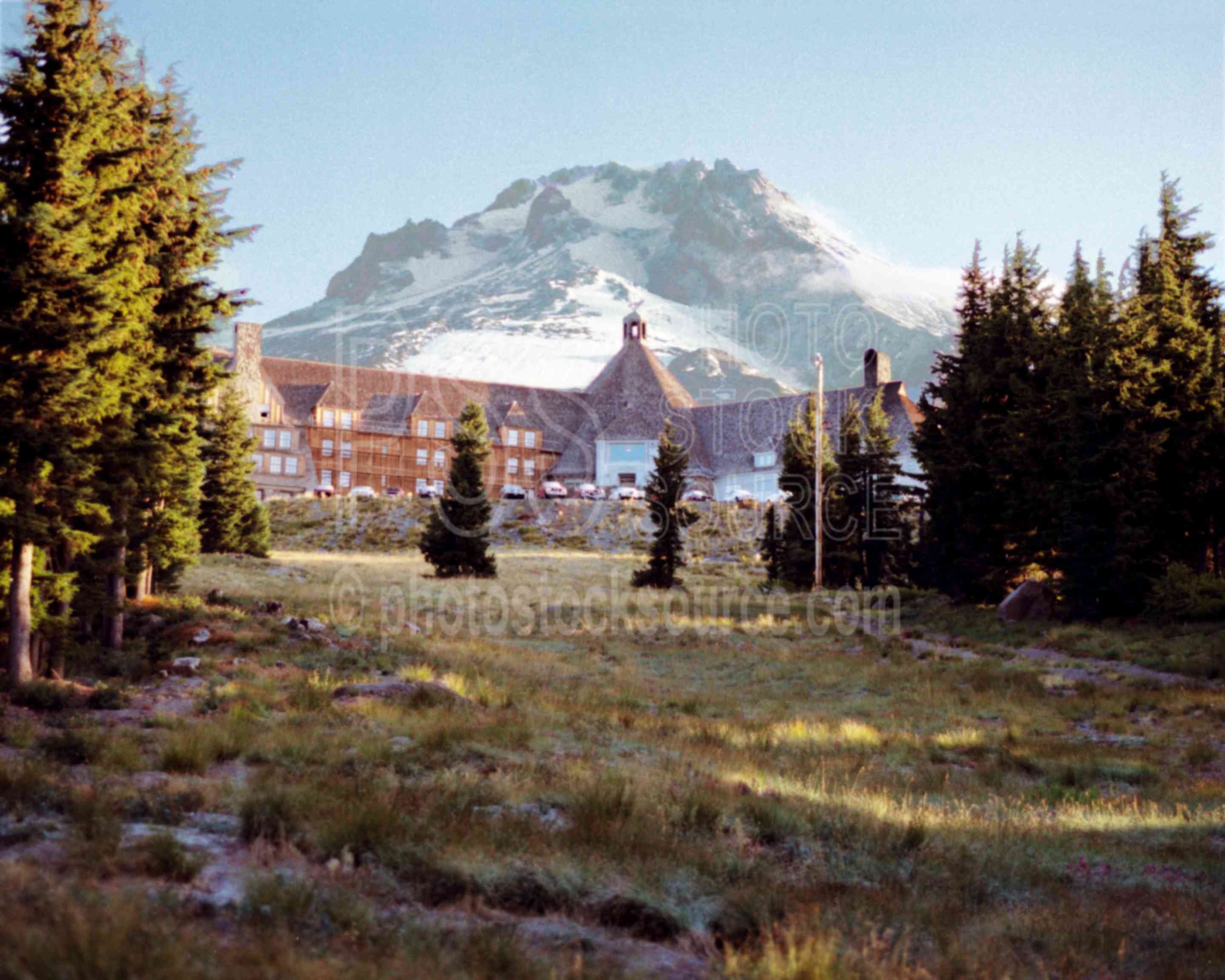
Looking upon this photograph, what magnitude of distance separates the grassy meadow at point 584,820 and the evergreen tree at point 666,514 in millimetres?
20847

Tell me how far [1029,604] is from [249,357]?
221 ft

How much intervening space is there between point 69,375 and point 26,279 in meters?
1.55

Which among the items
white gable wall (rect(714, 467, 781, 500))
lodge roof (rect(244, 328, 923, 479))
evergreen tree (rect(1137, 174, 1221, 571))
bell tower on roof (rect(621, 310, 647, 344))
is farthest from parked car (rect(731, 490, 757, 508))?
evergreen tree (rect(1137, 174, 1221, 571))

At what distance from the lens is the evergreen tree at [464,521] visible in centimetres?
4356

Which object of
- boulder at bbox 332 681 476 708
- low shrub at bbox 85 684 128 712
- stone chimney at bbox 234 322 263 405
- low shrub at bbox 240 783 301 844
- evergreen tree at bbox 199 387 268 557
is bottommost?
boulder at bbox 332 681 476 708

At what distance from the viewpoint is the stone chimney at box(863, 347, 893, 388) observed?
8138 centimetres

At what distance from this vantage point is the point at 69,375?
1433 centimetres

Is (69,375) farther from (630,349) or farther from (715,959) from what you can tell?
(630,349)

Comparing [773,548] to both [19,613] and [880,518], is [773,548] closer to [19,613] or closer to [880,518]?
[880,518]

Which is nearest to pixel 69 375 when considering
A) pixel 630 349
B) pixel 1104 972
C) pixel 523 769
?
pixel 523 769

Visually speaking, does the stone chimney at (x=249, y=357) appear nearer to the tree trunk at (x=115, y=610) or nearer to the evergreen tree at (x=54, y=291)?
the tree trunk at (x=115, y=610)

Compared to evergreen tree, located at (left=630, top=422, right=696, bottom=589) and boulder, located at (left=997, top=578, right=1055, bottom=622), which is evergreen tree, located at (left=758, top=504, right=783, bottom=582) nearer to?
evergreen tree, located at (left=630, top=422, right=696, bottom=589)

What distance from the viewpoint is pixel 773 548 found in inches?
1861

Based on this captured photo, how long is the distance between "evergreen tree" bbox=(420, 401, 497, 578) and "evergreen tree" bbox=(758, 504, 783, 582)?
13.8 m
